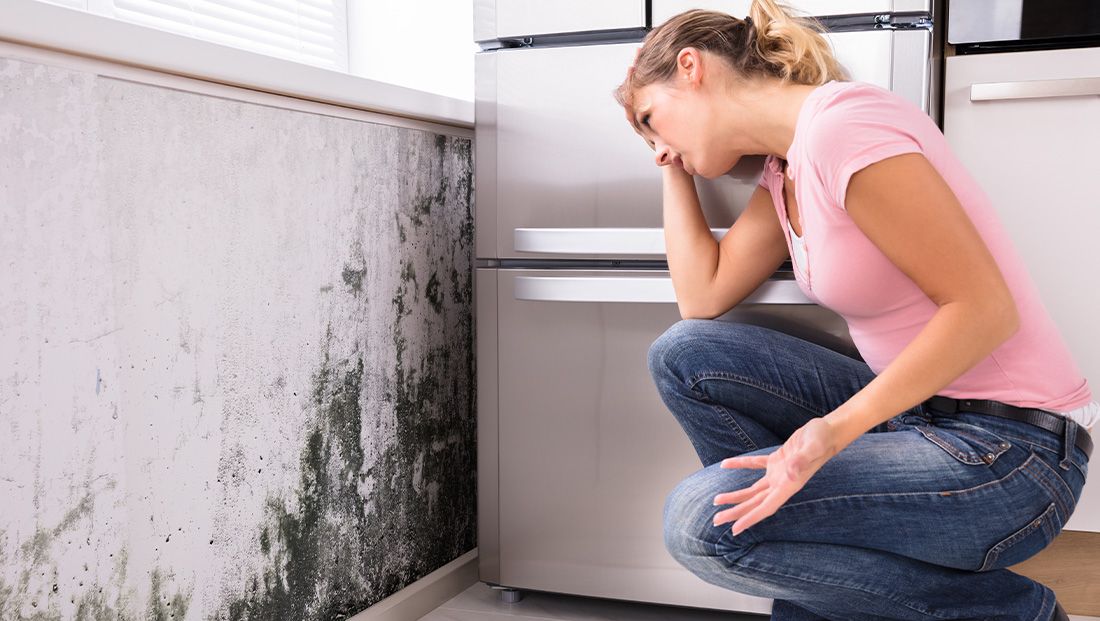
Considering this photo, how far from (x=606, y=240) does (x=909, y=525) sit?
0.59m

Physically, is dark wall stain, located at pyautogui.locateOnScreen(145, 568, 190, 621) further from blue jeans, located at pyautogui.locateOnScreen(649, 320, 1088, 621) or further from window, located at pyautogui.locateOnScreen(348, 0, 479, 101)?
window, located at pyautogui.locateOnScreen(348, 0, 479, 101)

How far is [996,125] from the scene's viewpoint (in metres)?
1.48

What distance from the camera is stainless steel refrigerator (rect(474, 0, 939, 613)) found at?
150 cm

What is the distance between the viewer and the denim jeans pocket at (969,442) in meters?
1.08

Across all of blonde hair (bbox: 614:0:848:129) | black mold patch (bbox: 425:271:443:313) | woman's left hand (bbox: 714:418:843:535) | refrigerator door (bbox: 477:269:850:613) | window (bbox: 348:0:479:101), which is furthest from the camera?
window (bbox: 348:0:479:101)

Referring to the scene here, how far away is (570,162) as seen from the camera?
5.11 ft

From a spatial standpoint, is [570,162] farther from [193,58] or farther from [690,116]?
[193,58]

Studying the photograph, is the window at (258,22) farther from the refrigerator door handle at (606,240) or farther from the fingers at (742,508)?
the fingers at (742,508)

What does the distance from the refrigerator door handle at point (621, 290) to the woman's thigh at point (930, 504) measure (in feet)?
1.09

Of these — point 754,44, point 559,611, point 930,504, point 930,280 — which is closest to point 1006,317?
point 930,280

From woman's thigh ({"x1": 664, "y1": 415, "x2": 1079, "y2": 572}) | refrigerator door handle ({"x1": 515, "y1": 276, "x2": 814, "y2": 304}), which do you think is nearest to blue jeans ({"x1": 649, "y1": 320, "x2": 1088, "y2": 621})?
woman's thigh ({"x1": 664, "y1": 415, "x2": 1079, "y2": 572})

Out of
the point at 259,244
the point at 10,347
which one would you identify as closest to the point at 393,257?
the point at 259,244

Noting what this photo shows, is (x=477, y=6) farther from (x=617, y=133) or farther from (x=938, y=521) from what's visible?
(x=938, y=521)

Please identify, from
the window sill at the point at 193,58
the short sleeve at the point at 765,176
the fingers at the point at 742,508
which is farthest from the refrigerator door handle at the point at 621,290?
the fingers at the point at 742,508
